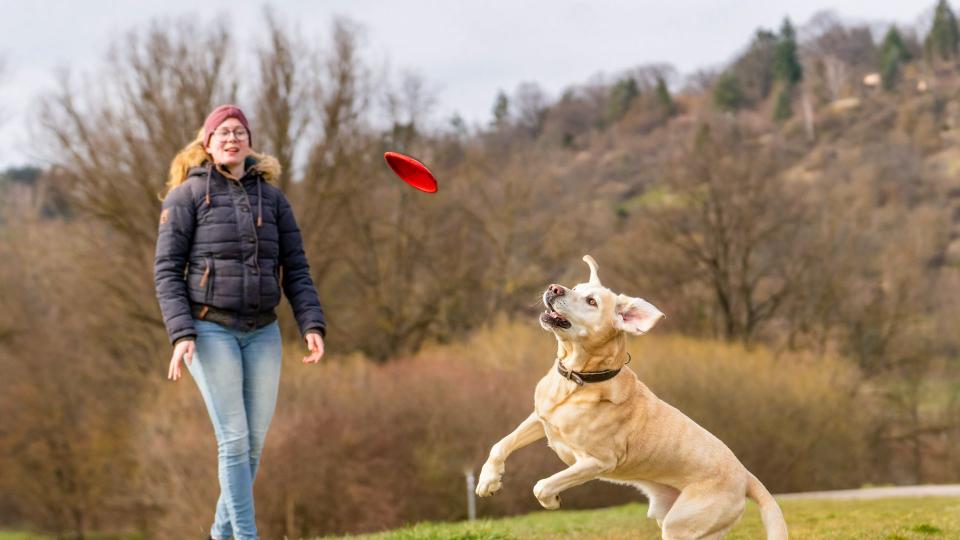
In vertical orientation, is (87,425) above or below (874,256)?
below

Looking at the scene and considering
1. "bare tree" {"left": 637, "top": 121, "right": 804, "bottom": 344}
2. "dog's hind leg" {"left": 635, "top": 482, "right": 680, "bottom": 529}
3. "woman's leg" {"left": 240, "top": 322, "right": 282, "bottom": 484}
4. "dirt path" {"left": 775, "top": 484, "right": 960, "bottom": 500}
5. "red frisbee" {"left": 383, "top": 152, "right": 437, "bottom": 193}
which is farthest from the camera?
"bare tree" {"left": 637, "top": 121, "right": 804, "bottom": 344}

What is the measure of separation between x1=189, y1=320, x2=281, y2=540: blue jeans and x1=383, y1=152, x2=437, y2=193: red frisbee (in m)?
1.25

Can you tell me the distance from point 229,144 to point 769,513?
11.6ft

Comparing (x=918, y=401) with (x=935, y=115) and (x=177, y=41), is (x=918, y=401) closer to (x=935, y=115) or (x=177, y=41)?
(x=177, y=41)

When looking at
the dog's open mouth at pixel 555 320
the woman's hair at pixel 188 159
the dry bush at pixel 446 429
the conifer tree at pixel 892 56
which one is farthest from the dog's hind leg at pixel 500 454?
the conifer tree at pixel 892 56

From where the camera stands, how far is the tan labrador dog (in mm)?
5336

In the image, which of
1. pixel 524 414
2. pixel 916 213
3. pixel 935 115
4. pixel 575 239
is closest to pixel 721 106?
pixel 935 115

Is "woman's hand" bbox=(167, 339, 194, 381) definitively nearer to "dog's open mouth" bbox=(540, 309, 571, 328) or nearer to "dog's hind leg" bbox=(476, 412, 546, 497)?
"dog's hind leg" bbox=(476, 412, 546, 497)

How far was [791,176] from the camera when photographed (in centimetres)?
4531

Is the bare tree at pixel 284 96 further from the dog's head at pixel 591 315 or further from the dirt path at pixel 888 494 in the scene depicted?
the dog's head at pixel 591 315

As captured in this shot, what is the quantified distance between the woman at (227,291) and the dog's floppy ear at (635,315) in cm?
202

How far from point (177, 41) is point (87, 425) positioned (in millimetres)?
13819

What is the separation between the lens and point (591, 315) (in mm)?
5391

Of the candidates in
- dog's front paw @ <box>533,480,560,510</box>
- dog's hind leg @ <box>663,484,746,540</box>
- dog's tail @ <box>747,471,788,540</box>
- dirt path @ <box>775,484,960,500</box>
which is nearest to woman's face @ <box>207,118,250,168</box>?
dog's front paw @ <box>533,480,560,510</box>
